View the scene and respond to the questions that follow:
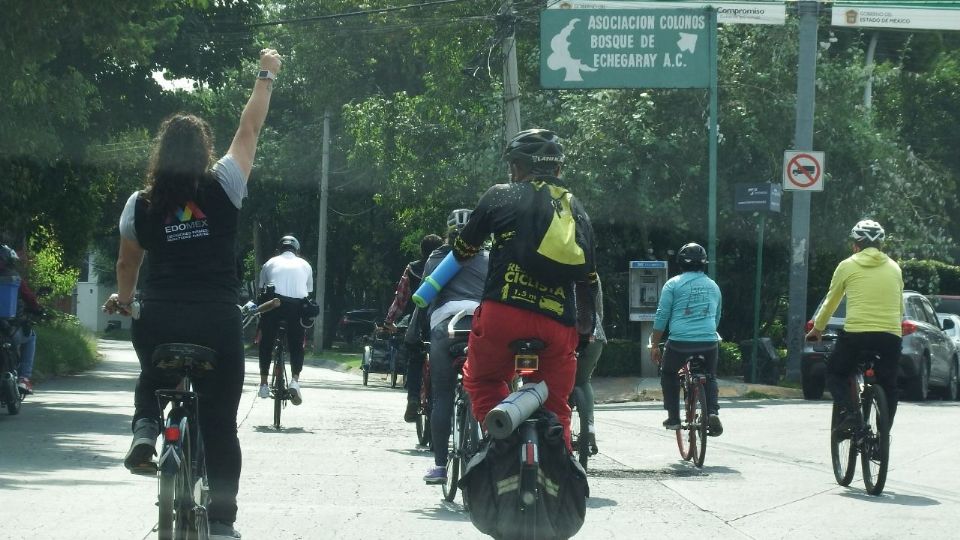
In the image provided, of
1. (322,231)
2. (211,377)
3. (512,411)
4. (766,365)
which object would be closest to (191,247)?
(211,377)

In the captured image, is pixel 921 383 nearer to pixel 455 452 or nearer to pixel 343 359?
pixel 455 452

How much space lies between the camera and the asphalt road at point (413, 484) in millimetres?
7848

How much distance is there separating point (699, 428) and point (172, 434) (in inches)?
262

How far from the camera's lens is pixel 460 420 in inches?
331

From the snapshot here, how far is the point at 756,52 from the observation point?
84.6 ft

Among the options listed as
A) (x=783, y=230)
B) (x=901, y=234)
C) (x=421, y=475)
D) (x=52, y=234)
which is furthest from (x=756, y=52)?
(x=421, y=475)

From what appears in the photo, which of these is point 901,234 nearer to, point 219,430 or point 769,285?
point 769,285

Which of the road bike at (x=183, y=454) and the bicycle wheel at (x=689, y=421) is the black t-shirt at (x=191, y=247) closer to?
the road bike at (x=183, y=454)

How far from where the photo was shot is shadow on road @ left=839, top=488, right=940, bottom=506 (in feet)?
30.4

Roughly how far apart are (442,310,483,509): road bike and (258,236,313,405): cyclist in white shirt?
5110 millimetres

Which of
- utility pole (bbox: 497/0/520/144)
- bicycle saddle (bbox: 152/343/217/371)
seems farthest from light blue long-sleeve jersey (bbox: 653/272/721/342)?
utility pole (bbox: 497/0/520/144)

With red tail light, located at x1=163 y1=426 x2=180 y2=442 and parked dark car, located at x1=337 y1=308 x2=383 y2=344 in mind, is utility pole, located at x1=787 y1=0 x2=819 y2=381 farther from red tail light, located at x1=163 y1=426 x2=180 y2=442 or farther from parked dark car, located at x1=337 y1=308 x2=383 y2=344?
parked dark car, located at x1=337 y1=308 x2=383 y2=344

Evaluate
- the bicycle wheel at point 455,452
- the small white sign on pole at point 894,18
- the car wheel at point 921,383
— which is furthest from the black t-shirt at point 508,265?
the small white sign on pole at point 894,18

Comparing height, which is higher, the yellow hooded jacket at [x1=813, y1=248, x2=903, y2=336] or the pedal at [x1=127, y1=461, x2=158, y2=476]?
the yellow hooded jacket at [x1=813, y1=248, x2=903, y2=336]
